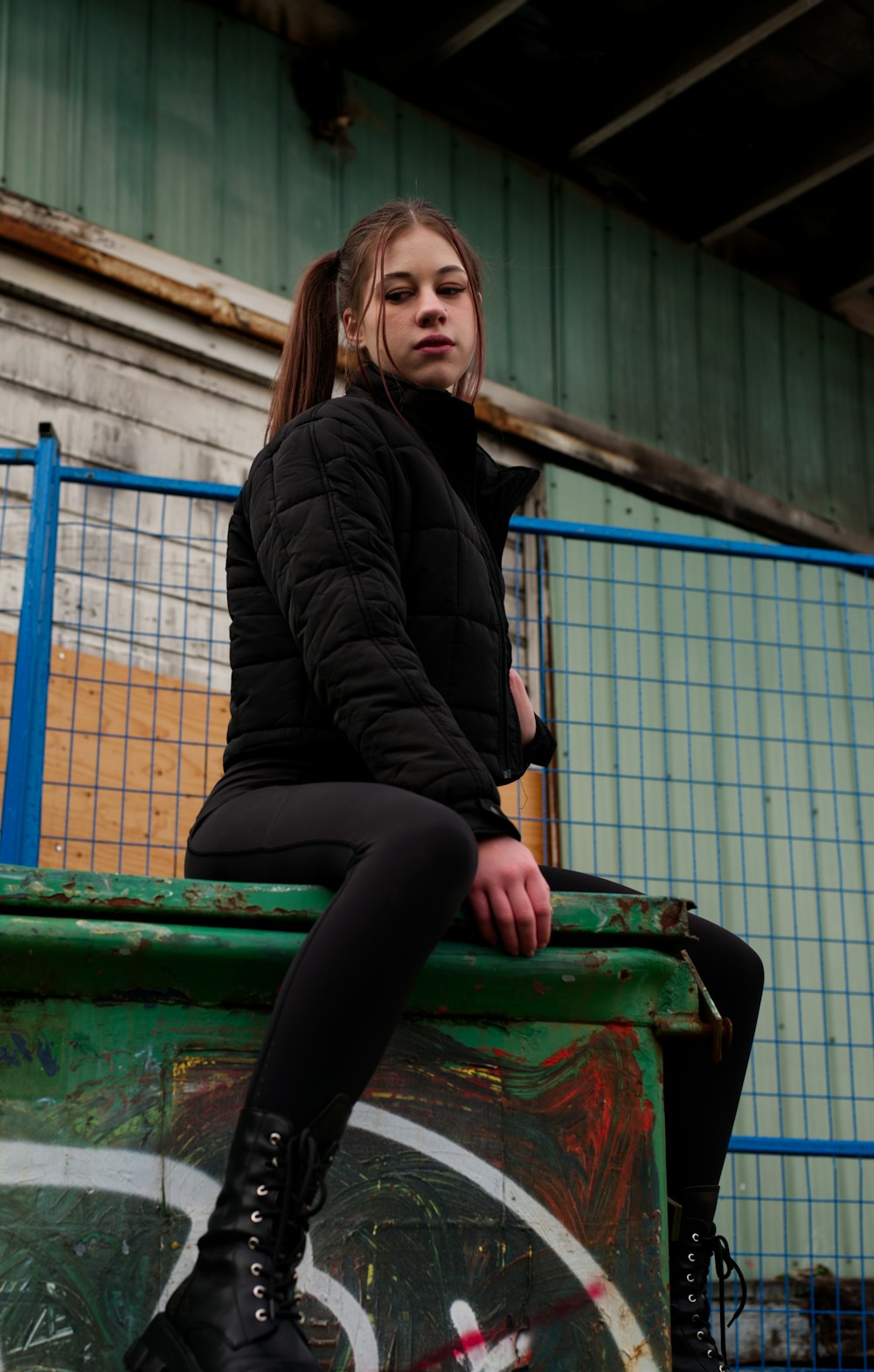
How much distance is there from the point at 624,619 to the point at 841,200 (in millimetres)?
2424

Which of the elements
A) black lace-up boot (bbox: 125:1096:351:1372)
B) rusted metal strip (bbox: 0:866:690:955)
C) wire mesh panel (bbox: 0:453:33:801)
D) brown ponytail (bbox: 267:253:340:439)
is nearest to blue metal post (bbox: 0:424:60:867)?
wire mesh panel (bbox: 0:453:33:801)

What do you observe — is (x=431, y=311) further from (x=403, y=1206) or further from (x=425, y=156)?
(x=425, y=156)

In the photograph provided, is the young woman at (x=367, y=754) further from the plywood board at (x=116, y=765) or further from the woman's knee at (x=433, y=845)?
the plywood board at (x=116, y=765)

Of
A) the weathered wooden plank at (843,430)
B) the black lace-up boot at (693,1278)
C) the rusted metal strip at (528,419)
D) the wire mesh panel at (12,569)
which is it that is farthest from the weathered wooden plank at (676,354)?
the black lace-up boot at (693,1278)

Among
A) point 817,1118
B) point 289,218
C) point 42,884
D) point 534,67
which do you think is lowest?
point 817,1118

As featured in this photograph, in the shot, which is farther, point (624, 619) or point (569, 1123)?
point (624, 619)

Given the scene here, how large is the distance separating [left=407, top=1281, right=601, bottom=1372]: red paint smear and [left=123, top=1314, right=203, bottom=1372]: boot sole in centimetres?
28

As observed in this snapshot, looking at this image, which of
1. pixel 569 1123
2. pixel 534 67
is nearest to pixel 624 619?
pixel 534 67

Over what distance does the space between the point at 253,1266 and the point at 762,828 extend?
411 centimetres

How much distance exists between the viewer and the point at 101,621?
4117 millimetres

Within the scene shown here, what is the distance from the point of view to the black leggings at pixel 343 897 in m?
1.45

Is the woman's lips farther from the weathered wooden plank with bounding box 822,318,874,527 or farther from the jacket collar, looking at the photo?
the weathered wooden plank with bounding box 822,318,874,527

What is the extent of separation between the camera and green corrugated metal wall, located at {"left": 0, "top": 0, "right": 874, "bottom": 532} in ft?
14.6

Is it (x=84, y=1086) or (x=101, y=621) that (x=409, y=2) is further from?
(x=84, y=1086)
